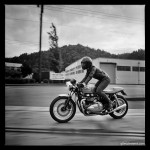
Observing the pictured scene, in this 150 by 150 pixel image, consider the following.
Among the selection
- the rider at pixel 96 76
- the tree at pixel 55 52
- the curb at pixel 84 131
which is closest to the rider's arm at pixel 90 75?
the rider at pixel 96 76

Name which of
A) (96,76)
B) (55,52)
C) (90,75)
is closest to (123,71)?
(55,52)

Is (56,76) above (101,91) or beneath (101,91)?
above

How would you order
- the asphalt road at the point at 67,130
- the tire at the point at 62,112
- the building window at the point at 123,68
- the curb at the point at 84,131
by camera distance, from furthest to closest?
the building window at the point at 123,68 < the tire at the point at 62,112 < the curb at the point at 84,131 < the asphalt road at the point at 67,130

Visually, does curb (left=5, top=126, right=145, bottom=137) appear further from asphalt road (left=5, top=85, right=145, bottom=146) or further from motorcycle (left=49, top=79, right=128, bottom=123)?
motorcycle (left=49, top=79, right=128, bottom=123)

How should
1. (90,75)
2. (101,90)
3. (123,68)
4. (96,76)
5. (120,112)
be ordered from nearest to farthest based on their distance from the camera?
(90,75) < (101,90) < (96,76) < (120,112) < (123,68)

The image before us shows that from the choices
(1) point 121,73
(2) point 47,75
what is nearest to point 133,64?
(1) point 121,73

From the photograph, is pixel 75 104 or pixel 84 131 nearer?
pixel 84 131

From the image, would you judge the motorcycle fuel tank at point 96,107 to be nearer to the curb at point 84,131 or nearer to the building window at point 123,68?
the curb at point 84,131

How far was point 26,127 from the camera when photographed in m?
5.01

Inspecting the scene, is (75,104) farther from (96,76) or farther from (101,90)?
(96,76)

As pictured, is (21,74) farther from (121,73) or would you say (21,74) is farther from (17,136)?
(17,136)

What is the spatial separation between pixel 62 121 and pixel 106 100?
1.34 m

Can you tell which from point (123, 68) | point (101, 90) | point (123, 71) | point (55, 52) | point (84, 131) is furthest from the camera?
point (55, 52)
